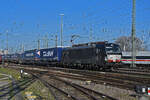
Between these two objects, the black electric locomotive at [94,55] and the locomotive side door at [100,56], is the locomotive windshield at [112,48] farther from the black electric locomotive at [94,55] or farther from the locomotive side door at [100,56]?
the locomotive side door at [100,56]

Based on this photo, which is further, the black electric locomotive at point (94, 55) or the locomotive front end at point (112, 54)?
the black electric locomotive at point (94, 55)

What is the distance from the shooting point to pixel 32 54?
4641 cm

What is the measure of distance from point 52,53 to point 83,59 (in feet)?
35.4

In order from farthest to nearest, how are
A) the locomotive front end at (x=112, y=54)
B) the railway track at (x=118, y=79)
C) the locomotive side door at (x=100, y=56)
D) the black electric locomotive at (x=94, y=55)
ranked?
the locomotive side door at (x=100, y=56) < the black electric locomotive at (x=94, y=55) < the locomotive front end at (x=112, y=54) < the railway track at (x=118, y=79)

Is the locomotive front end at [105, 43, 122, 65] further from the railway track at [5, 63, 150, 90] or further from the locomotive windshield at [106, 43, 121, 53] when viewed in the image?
the railway track at [5, 63, 150, 90]

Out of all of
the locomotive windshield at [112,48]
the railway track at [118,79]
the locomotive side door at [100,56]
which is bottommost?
the railway track at [118,79]

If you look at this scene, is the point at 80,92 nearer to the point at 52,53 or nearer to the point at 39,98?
the point at 39,98

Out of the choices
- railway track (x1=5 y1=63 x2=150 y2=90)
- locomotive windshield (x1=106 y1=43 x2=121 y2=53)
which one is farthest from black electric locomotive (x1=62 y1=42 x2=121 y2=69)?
railway track (x1=5 y1=63 x2=150 y2=90)

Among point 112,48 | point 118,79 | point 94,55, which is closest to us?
point 118,79

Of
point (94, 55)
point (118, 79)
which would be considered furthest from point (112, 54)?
point (118, 79)

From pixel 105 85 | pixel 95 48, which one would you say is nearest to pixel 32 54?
pixel 95 48

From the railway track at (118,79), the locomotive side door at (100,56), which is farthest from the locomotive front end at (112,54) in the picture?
the railway track at (118,79)

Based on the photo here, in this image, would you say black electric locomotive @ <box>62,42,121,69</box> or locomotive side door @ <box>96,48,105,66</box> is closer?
black electric locomotive @ <box>62,42,121,69</box>

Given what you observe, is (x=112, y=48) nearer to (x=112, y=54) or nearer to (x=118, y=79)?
(x=112, y=54)
